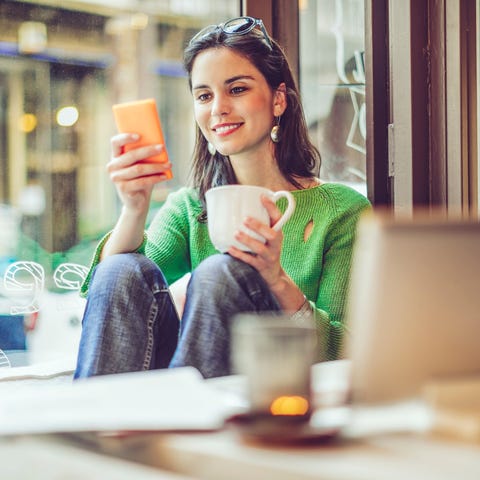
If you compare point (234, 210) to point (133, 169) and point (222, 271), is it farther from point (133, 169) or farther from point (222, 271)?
point (133, 169)

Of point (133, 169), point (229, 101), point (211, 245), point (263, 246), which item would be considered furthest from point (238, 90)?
point (263, 246)

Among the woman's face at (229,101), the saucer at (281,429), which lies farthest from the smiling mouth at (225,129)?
the saucer at (281,429)

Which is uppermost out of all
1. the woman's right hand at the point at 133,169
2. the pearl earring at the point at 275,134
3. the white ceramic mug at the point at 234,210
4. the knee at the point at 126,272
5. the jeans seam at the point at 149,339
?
the pearl earring at the point at 275,134

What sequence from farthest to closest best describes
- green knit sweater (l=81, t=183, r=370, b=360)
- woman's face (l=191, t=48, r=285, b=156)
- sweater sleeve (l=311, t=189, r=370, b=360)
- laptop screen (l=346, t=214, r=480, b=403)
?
1. woman's face (l=191, t=48, r=285, b=156)
2. green knit sweater (l=81, t=183, r=370, b=360)
3. sweater sleeve (l=311, t=189, r=370, b=360)
4. laptop screen (l=346, t=214, r=480, b=403)

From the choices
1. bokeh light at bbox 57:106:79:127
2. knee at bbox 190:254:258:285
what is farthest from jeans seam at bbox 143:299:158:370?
bokeh light at bbox 57:106:79:127

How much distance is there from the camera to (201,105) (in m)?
1.97

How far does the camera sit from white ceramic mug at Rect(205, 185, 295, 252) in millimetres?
1471

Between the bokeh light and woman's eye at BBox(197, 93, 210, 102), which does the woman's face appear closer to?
woman's eye at BBox(197, 93, 210, 102)

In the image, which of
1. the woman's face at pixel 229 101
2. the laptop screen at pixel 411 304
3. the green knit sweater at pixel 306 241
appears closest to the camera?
the laptop screen at pixel 411 304

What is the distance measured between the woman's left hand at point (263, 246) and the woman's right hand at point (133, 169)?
222 millimetres

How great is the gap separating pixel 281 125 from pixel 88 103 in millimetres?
547

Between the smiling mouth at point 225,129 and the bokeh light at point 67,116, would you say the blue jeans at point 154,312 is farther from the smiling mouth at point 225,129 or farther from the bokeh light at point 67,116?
the bokeh light at point 67,116

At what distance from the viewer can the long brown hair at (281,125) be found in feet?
6.44

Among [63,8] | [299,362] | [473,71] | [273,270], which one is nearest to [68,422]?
[299,362]
